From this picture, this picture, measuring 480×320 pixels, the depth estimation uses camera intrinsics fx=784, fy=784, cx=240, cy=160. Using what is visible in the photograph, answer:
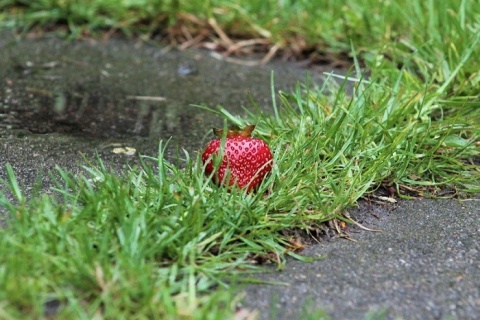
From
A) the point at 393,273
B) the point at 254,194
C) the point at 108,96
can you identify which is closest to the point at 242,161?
the point at 254,194

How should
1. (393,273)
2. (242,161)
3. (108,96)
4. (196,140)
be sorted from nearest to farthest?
(393,273)
(242,161)
(196,140)
(108,96)

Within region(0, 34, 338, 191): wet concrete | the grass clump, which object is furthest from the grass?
region(0, 34, 338, 191): wet concrete

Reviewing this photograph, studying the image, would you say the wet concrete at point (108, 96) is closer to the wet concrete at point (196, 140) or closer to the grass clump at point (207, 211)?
the wet concrete at point (196, 140)

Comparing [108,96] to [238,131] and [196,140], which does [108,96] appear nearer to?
[196,140]

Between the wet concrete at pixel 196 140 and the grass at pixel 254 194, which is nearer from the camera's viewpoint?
the grass at pixel 254 194

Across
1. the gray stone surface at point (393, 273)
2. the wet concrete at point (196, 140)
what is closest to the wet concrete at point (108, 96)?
the wet concrete at point (196, 140)
